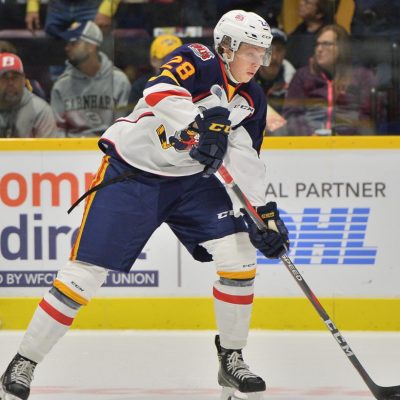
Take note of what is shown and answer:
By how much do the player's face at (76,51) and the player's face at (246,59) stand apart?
6.27ft

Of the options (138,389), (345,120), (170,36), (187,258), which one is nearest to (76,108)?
(170,36)

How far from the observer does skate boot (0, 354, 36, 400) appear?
3.32 metres

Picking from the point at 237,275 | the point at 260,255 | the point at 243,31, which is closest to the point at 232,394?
the point at 237,275

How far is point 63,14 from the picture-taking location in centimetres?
526

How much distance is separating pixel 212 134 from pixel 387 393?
99 centimetres

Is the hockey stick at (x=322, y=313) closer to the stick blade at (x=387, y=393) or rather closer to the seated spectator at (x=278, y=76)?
the stick blade at (x=387, y=393)

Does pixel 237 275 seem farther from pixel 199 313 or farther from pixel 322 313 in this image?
pixel 199 313

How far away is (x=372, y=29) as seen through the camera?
16.8 ft

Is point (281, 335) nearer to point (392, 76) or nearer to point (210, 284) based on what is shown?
point (210, 284)

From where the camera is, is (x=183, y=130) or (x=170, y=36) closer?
(x=183, y=130)

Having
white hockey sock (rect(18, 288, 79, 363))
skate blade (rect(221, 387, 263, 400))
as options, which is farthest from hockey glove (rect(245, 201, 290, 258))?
white hockey sock (rect(18, 288, 79, 363))

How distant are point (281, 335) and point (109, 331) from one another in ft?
2.47

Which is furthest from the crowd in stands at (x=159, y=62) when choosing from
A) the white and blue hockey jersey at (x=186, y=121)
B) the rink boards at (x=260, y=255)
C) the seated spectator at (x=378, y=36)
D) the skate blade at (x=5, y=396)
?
the skate blade at (x=5, y=396)

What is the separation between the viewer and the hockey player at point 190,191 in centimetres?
335
